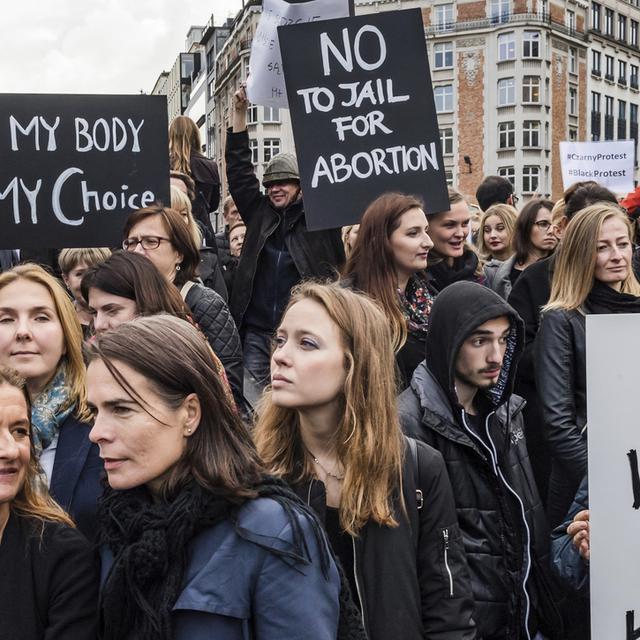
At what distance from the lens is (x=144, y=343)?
2.03 m

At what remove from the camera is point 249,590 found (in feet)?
6.13

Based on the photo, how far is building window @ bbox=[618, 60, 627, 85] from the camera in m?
67.6

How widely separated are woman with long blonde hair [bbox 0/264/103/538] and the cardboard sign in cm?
193

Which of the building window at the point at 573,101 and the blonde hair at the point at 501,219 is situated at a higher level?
the building window at the point at 573,101

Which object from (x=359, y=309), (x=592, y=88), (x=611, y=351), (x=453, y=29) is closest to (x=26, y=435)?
(x=359, y=309)

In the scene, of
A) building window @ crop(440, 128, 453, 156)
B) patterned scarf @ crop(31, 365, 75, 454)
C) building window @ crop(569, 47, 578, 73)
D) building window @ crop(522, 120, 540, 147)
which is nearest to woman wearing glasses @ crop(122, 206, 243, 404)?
patterned scarf @ crop(31, 365, 75, 454)

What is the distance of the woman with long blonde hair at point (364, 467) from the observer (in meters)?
2.43

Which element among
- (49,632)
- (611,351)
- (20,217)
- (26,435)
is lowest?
(49,632)

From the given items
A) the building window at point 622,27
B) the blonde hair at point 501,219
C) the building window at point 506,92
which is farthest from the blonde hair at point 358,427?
the building window at point 622,27

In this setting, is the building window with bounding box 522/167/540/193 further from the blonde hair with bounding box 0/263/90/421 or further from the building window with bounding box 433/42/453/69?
the blonde hair with bounding box 0/263/90/421

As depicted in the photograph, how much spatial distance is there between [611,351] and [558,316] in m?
1.69

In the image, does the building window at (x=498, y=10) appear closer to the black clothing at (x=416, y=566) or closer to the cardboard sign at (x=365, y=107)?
the cardboard sign at (x=365, y=107)

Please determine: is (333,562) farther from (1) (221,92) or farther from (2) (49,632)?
(1) (221,92)

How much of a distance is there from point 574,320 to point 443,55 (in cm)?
5816
